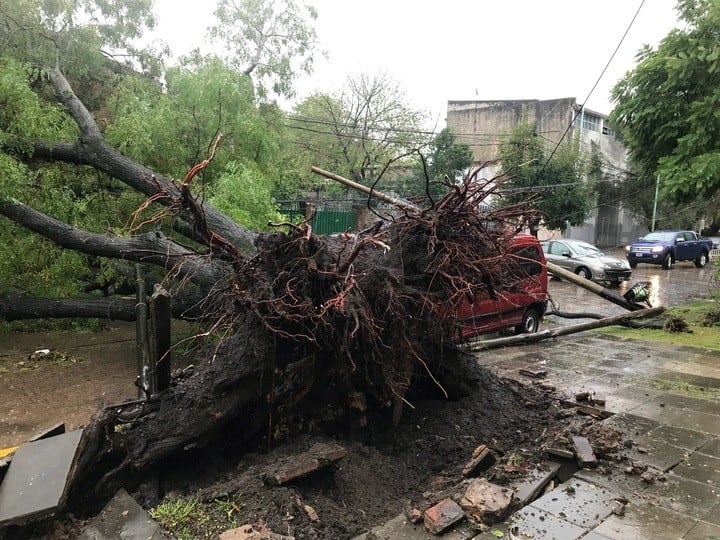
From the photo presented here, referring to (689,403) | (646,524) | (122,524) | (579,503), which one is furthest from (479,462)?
(689,403)

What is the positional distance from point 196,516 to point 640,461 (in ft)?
11.7

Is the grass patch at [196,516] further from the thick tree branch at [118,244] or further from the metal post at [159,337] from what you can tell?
the thick tree branch at [118,244]

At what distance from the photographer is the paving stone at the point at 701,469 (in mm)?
4074

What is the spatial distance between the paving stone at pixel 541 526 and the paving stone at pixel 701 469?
1446mm

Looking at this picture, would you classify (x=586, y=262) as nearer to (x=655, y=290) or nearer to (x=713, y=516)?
(x=655, y=290)

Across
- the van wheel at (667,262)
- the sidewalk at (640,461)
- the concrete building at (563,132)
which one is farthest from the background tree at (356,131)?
the sidewalk at (640,461)

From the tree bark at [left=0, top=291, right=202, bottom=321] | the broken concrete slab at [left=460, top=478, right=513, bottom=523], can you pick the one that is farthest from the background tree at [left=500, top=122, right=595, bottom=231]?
the broken concrete slab at [left=460, top=478, right=513, bottom=523]

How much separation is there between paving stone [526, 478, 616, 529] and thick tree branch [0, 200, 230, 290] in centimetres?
418

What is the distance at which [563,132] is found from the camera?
33.7 meters

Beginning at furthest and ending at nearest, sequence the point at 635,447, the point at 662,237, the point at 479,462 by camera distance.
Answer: the point at 662,237, the point at 635,447, the point at 479,462

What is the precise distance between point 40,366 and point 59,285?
5.55 ft

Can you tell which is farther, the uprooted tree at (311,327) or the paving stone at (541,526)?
the uprooted tree at (311,327)

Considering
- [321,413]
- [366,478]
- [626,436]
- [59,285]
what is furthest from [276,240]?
[59,285]

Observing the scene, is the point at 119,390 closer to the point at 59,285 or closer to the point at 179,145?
the point at 59,285
